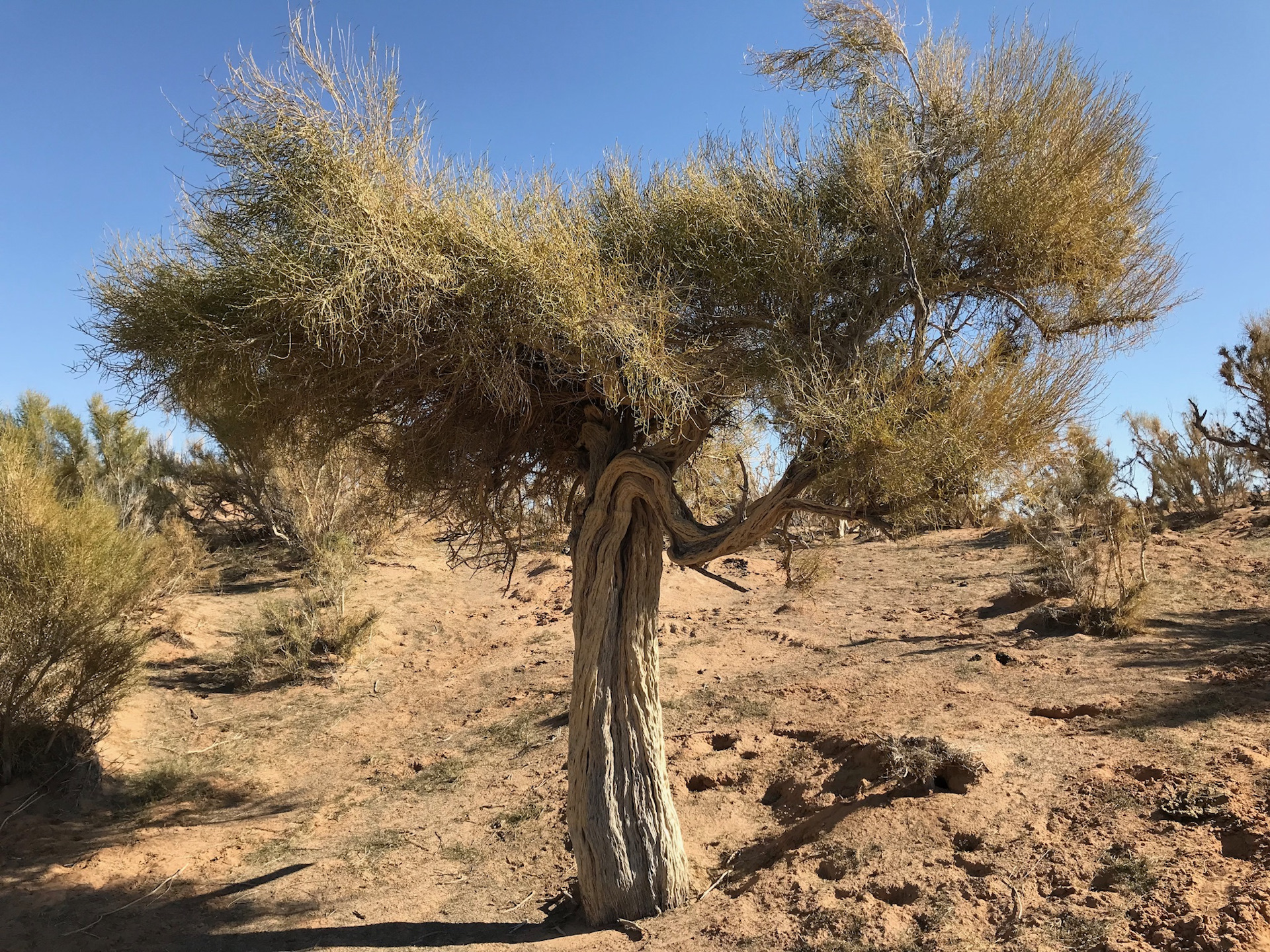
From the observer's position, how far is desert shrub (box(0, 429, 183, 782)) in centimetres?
891

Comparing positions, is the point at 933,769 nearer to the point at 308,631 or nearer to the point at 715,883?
the point at 715,883

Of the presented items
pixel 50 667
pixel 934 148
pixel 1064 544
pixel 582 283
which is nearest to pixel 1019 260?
pixel 934 148

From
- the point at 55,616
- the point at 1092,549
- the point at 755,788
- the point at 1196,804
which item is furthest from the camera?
the point at 1092,549

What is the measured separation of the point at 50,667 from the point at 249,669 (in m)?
3.72

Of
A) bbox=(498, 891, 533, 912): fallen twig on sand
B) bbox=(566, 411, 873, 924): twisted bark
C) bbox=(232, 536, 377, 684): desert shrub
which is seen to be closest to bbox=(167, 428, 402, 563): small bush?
bbox=(232, 536, 377, 684): desert shrub

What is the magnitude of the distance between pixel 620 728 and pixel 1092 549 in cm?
801

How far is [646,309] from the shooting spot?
5.43 m

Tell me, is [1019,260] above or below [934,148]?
below

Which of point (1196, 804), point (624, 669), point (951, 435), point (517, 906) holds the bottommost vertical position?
point (517, 906)

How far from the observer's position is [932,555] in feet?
52.8

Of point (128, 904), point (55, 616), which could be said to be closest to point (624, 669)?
point (128, 904)

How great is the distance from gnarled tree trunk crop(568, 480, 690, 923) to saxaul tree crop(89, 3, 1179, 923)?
19 millimetres

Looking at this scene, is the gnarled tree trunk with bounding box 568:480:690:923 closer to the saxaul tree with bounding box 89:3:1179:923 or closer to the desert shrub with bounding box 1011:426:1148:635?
the saxaul tree with bounding box 89:3:1179:923

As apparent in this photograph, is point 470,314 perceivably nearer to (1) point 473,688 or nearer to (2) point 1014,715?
(2) point 1014,715
